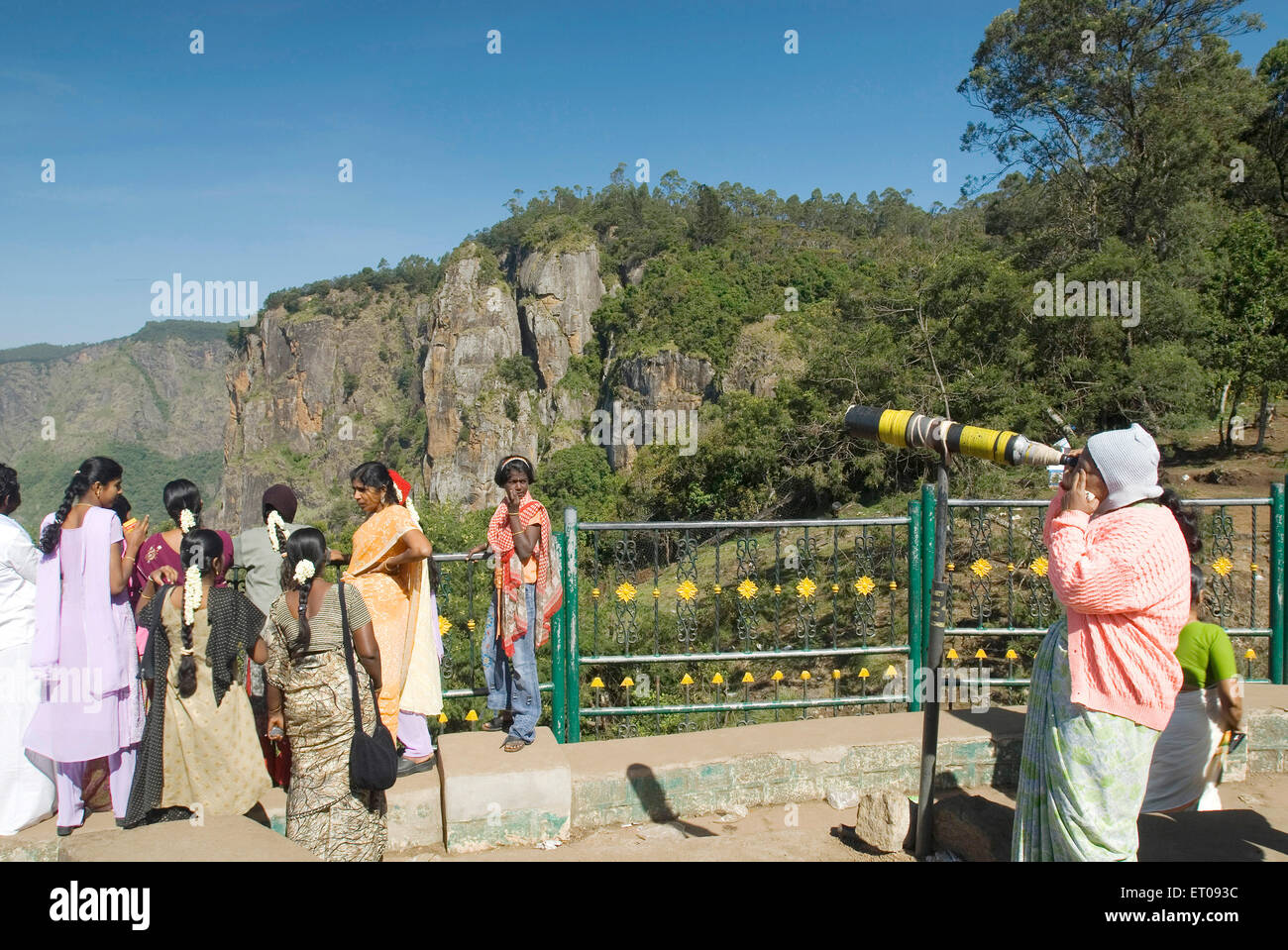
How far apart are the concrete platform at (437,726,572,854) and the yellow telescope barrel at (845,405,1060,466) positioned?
6.35ft

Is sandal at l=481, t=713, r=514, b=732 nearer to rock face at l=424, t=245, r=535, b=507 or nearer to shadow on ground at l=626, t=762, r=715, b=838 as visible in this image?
shadow on ground at l=626, t=762, r=715, b=838

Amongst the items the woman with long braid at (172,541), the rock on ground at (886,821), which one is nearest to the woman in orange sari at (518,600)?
the woman with long braid at (172,541)

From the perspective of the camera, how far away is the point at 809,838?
3.70 metres

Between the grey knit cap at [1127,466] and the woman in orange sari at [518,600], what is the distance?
237cm

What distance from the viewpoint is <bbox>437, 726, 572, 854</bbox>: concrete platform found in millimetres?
3549

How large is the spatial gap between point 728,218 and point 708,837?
64019 mm

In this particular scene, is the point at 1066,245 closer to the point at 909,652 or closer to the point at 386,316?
the point at 909,652

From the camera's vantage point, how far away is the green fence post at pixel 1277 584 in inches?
185

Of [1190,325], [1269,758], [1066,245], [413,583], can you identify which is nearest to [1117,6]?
[1066,245]

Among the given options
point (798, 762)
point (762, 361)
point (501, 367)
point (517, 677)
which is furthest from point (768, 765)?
point (501, 367)

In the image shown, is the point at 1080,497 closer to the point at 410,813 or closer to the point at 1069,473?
the point at 1069,473

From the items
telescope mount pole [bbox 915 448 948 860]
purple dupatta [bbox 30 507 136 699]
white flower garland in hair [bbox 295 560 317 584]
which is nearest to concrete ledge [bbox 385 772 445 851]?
white flower garland in hair [bbox 295 560 317 584]

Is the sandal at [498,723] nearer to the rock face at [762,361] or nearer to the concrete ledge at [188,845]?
the concrete ledge at [188,845]

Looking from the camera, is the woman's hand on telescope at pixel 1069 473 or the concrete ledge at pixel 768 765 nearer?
the woman's hand on telescope at pixel 1069 473
